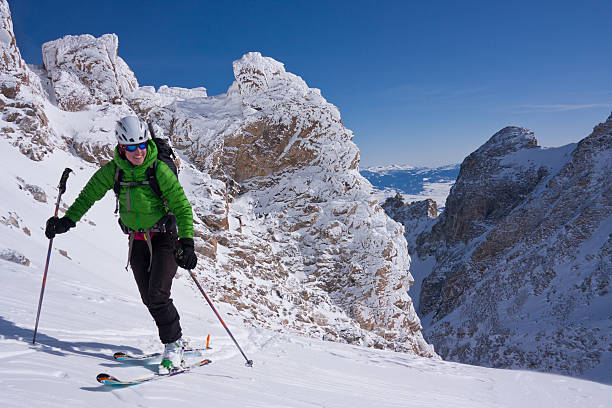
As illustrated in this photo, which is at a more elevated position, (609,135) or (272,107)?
(609,135)

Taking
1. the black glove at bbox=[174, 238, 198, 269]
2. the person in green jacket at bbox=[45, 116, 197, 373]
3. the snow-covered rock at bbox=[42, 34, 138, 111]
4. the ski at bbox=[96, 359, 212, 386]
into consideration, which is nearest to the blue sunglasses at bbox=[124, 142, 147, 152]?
the person in green jacket at bbox=[45, 116, 197, 373]

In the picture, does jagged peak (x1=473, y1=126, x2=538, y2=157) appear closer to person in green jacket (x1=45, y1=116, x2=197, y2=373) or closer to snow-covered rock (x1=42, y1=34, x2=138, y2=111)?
snow-covered rock (x1=42, y1=34, x2=138, y2=111)

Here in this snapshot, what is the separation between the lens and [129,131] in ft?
12.1

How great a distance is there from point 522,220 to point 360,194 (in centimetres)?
3312

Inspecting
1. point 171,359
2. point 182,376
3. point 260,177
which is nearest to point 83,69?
point 260,177

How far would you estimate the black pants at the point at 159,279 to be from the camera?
388 cm

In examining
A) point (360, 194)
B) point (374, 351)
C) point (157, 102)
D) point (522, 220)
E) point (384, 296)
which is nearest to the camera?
point (374, 351)

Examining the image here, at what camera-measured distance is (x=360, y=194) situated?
30.3 meters

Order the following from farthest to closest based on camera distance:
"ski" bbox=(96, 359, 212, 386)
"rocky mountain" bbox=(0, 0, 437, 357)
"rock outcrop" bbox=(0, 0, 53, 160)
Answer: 1. "rocky mountain" bbox=(0, 0, 437, 357)
2. "rock outcrop" bbox=(0, 0, 53, 160)
3. "ski" bbox=(96, 359, 212, 386)

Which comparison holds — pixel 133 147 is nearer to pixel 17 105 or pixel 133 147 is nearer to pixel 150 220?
pixel 150 220

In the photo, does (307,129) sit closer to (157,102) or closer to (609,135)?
(157,102)

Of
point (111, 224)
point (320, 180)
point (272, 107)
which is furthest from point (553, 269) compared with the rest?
point (111, 224)

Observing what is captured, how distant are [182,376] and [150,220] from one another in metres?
1.86

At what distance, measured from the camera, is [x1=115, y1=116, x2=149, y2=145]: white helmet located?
3662 mm
